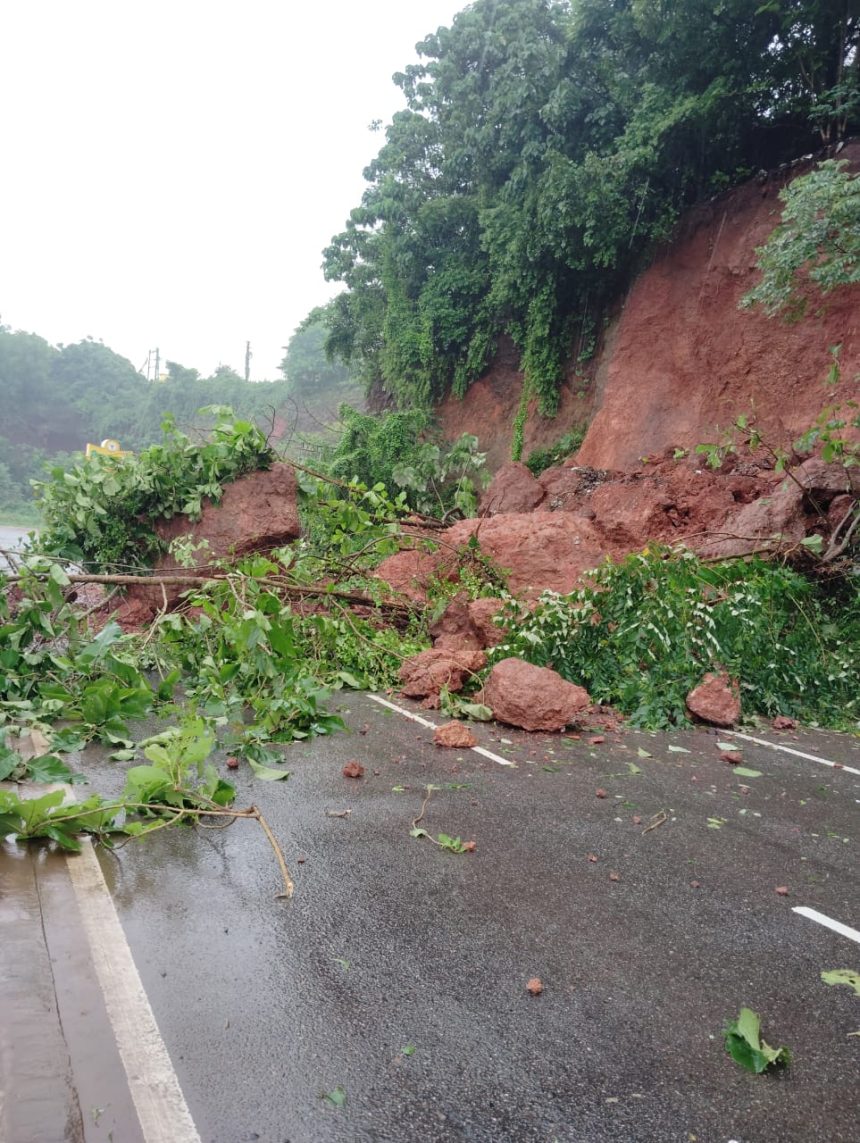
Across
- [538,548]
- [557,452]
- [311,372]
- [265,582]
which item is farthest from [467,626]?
[311,372]

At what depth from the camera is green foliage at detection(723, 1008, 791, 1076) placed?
224cm

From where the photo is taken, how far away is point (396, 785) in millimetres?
4500

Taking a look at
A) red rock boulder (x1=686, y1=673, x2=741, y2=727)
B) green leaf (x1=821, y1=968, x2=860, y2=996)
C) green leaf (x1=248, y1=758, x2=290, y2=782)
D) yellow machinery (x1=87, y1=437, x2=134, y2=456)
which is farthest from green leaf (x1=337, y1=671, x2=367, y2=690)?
green leaf (x1=821, y1=968, x2=860, y2=996)

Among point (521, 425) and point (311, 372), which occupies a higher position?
point (311, 372)

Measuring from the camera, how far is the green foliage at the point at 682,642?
6676 mm

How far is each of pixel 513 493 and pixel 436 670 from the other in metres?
8.52

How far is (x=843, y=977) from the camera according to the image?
276 centimetres

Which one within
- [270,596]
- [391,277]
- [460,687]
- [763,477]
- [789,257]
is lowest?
[460,687]

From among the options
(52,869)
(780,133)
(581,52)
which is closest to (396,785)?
(52,869)

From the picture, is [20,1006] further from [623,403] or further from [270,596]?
[623,403]

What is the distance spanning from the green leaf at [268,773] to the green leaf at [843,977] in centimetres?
289

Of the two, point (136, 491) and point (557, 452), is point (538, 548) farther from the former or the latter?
point (557, 452)

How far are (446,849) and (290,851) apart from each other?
2.42ft

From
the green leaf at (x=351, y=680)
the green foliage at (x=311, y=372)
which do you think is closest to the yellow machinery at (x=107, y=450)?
the green leaf at (x=351, y=680)
